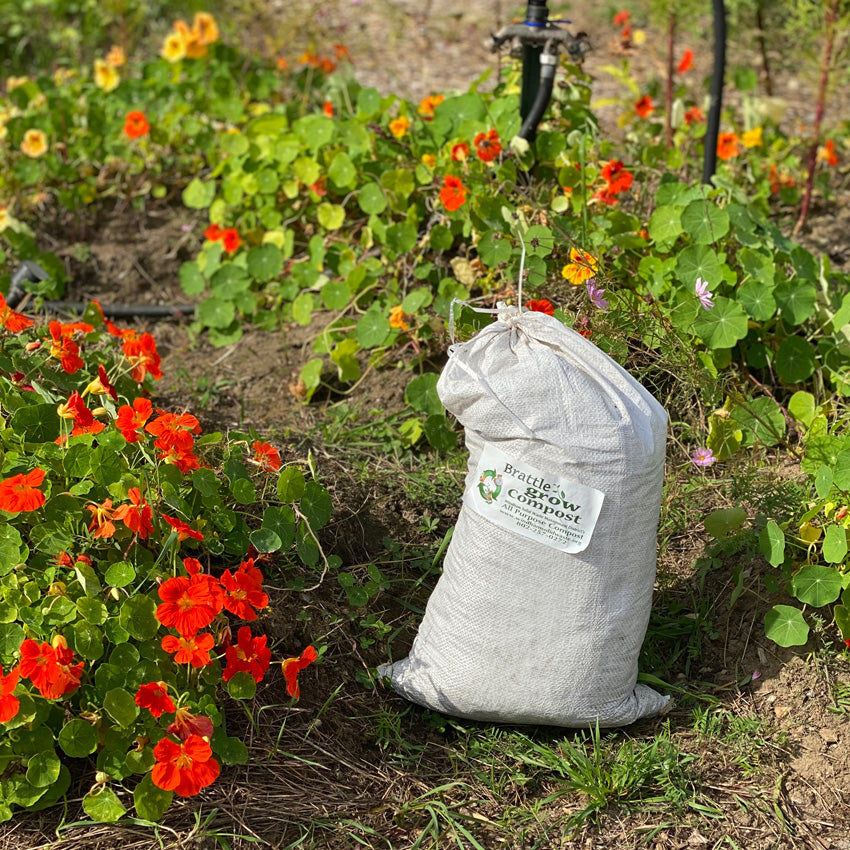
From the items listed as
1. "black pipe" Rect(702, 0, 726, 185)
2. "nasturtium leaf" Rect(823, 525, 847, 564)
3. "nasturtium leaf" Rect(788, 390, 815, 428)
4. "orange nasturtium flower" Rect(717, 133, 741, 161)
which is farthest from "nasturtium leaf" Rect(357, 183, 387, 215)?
"nasturtium leaf" Rect(823, 525, 847, 564)

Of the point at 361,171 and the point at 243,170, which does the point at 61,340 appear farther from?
the point at 243,170

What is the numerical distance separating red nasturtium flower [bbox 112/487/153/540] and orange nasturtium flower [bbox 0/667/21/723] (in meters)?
0.29

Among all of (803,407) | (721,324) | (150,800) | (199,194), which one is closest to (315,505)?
(150,800)

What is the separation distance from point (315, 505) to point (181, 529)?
330 mm

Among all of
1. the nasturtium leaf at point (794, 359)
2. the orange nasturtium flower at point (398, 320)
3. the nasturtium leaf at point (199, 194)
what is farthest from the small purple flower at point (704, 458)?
the nasturtium leaf at point (199, 194)

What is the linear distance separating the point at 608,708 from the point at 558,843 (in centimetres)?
27

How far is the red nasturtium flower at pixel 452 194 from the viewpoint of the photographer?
2.70m

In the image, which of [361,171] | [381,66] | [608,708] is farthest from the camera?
[381,66]

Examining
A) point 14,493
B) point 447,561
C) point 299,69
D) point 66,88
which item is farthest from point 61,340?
point 299,69

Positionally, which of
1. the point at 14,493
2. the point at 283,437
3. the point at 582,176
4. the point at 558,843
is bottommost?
the point at 558,843

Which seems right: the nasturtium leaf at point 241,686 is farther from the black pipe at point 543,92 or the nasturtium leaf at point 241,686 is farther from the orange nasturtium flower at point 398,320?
the black pipe at point 543,92

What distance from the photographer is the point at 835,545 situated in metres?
1.96

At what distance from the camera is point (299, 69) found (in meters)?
5.09

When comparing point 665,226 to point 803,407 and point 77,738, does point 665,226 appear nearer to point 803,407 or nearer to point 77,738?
point 803,407
